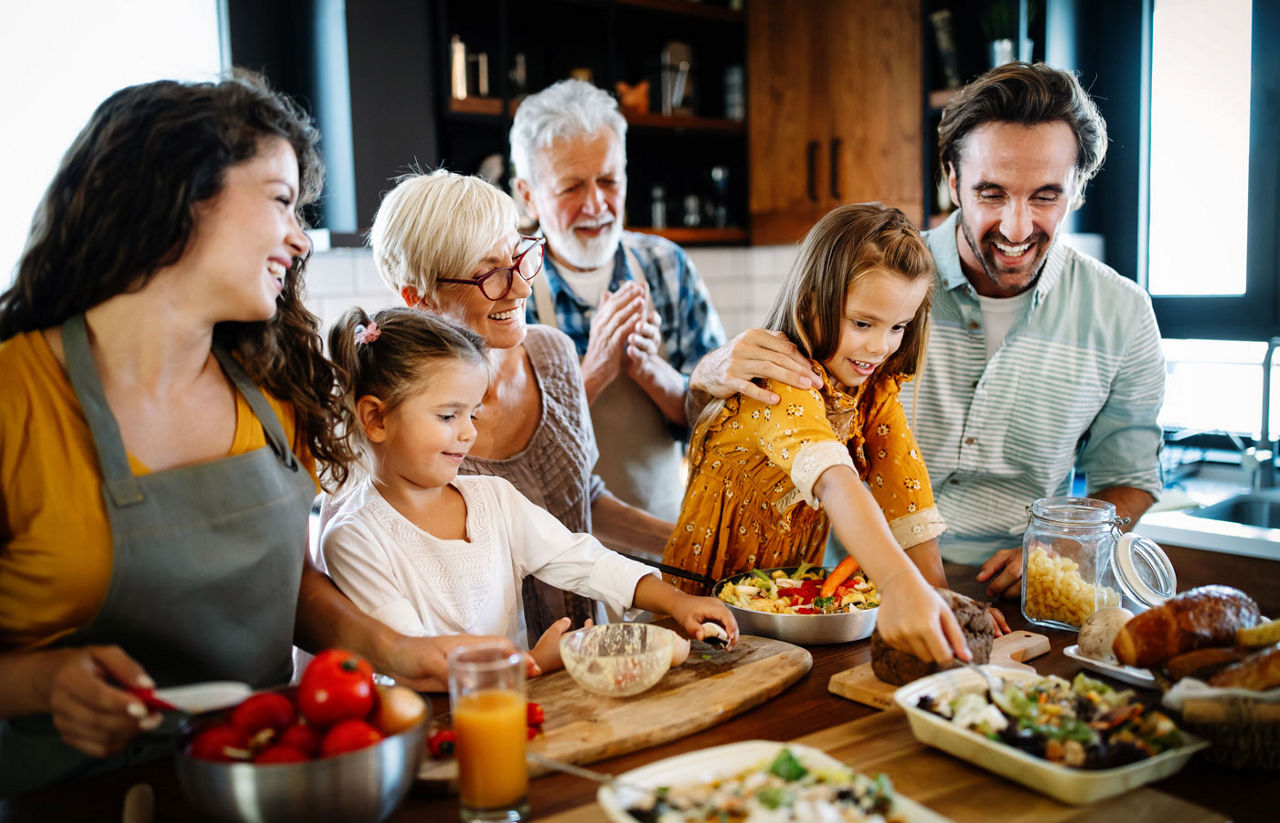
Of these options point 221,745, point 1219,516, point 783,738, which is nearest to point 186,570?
point 221,745

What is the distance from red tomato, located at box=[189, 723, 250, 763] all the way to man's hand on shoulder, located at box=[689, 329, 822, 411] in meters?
1.00

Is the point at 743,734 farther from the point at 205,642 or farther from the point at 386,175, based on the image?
the point at 386,175

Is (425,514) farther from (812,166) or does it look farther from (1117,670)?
(812,166)

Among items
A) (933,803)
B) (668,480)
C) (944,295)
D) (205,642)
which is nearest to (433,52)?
(668,480)

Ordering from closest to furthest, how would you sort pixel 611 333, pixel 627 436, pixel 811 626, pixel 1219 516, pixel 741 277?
1. pixel 811 626
2. pixel 611 333
3. pixel 627 436
4. pixel 1219 516
5. pixel 741 277

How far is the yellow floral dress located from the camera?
184cm

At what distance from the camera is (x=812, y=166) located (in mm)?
4164

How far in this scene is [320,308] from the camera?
3.35 m

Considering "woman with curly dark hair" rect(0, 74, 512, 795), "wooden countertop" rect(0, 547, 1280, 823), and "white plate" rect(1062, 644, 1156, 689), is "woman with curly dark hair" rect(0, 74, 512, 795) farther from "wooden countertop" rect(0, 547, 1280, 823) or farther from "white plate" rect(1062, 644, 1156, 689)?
"white plate" rect(1062, 644, 1156, 689)

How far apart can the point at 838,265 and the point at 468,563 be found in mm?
804

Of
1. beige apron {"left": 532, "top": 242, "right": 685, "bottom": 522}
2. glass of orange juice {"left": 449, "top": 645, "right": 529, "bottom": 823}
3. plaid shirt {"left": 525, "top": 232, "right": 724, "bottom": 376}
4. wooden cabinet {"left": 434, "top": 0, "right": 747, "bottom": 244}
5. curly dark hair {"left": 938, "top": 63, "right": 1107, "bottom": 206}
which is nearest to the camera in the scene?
glass of orange juice {"left": 449, "top": 645, "right": 529, "bottom": 823}

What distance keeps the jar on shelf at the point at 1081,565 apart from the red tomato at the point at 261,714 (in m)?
1.15

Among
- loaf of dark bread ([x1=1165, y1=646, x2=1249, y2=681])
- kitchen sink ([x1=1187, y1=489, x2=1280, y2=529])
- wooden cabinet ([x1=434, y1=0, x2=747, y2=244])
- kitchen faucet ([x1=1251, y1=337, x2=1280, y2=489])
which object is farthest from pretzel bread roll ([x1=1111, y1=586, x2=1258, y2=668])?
wooden cabinet ([x1=434, y1=0, x2=747, y2=244])

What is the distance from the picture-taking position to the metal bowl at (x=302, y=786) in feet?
3.04
